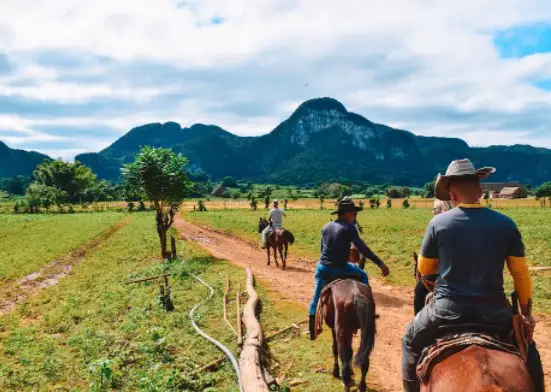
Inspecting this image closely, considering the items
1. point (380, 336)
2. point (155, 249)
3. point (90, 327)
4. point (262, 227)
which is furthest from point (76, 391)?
point (155, 249)

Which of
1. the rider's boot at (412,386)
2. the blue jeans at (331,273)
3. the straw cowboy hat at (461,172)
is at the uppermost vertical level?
the straw cowboy hat at (461,172)

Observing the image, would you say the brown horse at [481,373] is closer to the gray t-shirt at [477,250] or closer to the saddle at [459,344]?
the saddle at [459,344]

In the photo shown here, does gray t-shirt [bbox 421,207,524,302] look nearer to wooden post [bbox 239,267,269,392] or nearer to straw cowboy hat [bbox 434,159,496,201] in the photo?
straw cowboy hat [bbox 434,159,496,201]

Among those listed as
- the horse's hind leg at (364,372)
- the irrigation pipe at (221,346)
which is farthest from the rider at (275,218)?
the horse's hind leg at (364,372)

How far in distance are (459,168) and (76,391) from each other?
879 centimetres

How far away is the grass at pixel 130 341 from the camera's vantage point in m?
8.82

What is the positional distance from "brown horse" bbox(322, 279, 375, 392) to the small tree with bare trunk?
60.0 feet

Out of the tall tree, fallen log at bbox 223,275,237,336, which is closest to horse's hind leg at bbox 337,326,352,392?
fallen log at bbox 223,275,237,336

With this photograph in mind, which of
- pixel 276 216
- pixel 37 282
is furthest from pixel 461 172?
pixel 37 282

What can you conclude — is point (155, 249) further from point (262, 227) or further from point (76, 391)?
point (76, 391)

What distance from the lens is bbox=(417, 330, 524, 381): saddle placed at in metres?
4.02

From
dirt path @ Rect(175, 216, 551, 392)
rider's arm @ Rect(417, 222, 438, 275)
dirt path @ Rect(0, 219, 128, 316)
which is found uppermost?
rider's arm @ Rect(417, 222, 438, 275)

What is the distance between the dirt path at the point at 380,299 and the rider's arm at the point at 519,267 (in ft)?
14.2

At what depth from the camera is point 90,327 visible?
42.9ft
